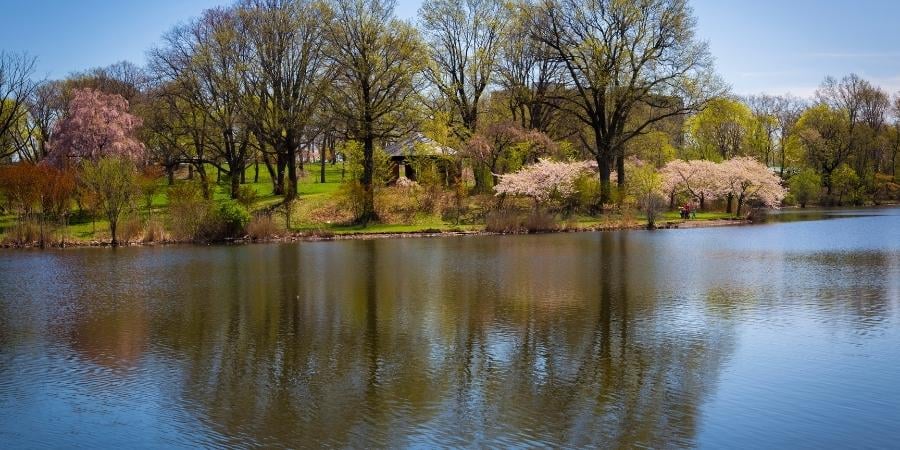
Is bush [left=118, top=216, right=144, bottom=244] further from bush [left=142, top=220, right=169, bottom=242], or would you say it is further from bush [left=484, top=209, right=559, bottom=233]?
bush [left=484, top=209, right=559, bottom=233]

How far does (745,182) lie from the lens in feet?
165

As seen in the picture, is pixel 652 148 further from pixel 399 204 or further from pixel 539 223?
pixel 399 204

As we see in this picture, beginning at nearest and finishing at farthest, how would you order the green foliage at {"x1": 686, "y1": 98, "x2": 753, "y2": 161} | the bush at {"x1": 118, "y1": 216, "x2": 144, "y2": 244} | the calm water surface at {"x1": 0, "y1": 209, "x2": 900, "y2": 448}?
the calm water surface at {"x1": 0, "y1": 209, "x2": 900, "y2": 448}
the bush at {"x1": 118, "y1": 216, "x2": 144, "y2": 244}
the green foliage at {"x1": 686, "y1": 98, "x2": 753, "y2": 161}

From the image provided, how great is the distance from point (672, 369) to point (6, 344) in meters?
14.2

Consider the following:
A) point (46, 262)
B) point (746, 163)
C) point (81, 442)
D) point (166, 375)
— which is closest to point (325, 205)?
point (46, 262)

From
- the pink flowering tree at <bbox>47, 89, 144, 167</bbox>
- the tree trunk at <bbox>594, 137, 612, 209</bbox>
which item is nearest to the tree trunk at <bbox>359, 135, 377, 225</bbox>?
the tree trunk at <bbox>594, 137, 612, 209</bbox>

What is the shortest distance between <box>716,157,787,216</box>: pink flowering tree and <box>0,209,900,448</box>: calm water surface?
24.3 metres

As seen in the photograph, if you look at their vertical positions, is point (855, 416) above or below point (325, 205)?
below

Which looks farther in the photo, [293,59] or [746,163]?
[746,163]

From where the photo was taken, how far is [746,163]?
51750 mm

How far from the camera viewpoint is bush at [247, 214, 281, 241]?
40.6m

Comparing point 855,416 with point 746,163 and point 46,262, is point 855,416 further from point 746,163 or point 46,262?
point 746,163

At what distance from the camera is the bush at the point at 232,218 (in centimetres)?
4031

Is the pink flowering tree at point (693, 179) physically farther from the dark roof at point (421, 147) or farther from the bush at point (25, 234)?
the bush at point (25, 234)
